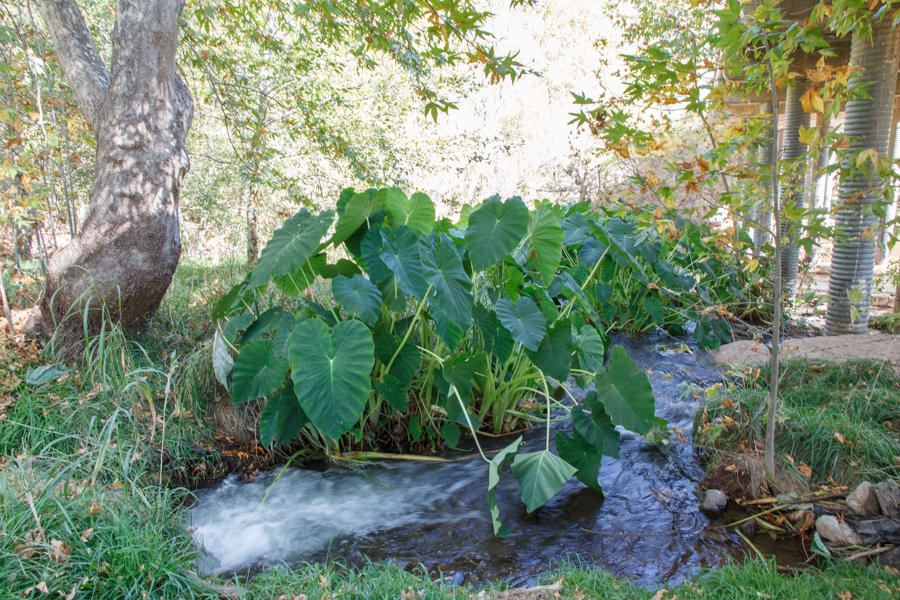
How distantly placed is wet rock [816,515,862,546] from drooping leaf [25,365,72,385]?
2946 millimetres

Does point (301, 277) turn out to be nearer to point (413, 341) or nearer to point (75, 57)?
point (413, 341)

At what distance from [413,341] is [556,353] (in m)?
0.58

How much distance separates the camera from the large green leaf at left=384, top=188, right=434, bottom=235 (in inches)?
87.4

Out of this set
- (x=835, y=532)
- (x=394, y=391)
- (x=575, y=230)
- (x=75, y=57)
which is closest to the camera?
(x=835, y=532)

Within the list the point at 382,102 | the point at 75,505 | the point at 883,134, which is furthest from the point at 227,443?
the point at 382,102

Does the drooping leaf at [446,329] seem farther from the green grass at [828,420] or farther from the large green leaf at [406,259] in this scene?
the green grass at [828,420]

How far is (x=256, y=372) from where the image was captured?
1965mm

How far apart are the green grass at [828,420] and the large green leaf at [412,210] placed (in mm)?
1433

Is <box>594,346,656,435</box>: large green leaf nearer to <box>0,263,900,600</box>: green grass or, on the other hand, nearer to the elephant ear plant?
the elephant ear plant

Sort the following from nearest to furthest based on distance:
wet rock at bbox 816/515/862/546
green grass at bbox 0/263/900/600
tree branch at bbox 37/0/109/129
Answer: green grass at bbox 0/263/900/600 < wet rock at bbox 816/515/862/546 < tree branch at bbox 37/0/109/129

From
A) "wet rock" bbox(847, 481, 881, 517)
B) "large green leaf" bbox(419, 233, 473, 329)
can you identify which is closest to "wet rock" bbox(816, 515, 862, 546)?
"wet rock" bbox(847, 481, 881, 517)

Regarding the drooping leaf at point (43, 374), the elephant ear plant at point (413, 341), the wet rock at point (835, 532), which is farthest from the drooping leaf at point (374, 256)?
the wet rock at point (835, 532)

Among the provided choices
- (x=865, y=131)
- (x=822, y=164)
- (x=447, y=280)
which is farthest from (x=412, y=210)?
(x=822, y=164)

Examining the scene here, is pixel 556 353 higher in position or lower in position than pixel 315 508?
higher
